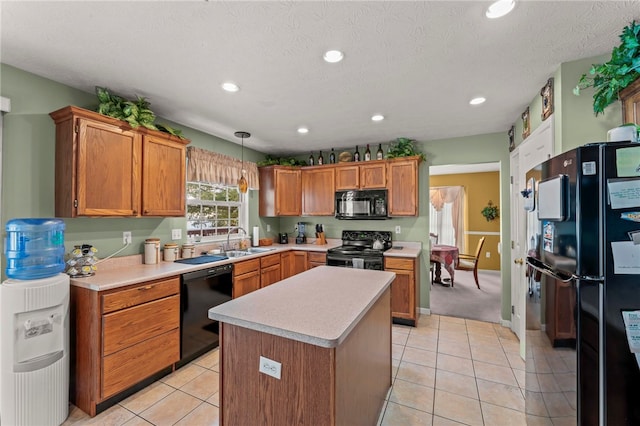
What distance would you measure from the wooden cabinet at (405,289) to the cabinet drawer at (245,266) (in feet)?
5.51

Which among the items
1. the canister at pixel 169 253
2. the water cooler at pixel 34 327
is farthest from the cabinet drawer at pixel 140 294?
the canister at pixel 169 253

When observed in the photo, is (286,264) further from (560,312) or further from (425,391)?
(560,312)

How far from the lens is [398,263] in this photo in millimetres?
3502

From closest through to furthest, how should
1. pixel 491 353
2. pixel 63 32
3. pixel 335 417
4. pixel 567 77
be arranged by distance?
pixel 335 417
pixel 63 32
pixel 567 77
pixel 491 353

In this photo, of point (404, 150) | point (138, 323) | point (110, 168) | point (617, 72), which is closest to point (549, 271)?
point (617, 72)

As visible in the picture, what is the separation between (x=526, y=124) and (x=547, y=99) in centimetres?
61

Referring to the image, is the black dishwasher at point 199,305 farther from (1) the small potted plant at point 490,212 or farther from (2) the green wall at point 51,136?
(1) the small potted plant at point 490,212

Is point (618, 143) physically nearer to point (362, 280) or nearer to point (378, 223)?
point (362, 280)

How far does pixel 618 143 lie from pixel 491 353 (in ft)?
8.06

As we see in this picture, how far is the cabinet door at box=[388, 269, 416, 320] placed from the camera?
343cm

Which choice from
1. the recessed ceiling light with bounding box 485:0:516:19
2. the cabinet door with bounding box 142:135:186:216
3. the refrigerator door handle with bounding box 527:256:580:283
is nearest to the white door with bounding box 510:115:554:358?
the refrigerator door handle with bounding box 527:256:580:283

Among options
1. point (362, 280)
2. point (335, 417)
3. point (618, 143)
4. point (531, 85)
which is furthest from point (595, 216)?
point (531, 85)

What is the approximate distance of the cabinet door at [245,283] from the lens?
Answer: 3.08m

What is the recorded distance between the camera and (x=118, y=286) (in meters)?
1.99
